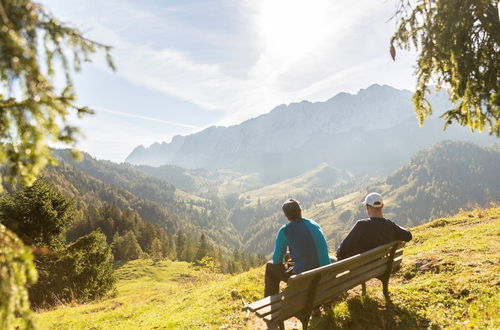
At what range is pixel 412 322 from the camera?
657 centimetres

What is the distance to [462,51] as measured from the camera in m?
6.91

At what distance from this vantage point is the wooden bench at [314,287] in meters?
5.56

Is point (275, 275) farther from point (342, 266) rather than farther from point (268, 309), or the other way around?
point (342, 266)

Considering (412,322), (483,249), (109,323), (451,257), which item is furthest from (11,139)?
(483,249)

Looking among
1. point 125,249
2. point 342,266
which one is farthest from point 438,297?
point 125,249

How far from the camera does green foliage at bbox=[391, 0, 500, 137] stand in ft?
21.5

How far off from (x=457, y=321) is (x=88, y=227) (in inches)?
4250

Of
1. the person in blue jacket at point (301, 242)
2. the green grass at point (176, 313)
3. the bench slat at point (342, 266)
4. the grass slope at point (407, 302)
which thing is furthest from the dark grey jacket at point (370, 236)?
the green grass at point (176, 313)

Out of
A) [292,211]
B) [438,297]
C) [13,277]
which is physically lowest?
[438,297]

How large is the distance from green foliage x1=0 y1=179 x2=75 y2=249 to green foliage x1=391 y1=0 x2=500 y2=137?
909 inches

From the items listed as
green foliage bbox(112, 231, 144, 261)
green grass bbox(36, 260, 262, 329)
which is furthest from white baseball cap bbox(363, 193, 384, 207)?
green foliage bbox(112, 231, 144, 261)

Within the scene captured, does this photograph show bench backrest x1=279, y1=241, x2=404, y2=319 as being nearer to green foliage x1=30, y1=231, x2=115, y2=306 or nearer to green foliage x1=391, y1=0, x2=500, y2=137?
green foliage x1=391, y1=0, x2=500, y2=137

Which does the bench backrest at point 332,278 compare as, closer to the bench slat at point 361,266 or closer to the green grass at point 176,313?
the bench slat at point 361,266

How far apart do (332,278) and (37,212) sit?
2226 cm
